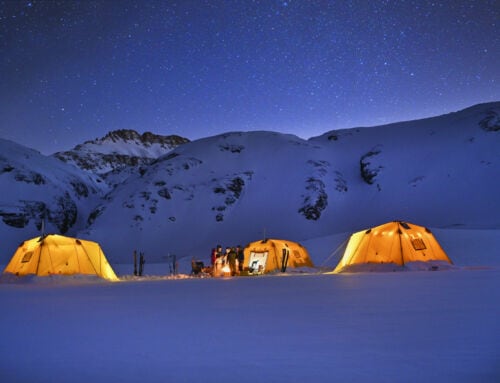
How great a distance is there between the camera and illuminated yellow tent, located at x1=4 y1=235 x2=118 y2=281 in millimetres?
20344

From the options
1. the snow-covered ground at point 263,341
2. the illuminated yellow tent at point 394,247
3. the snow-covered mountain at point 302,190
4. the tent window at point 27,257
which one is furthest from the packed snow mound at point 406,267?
the snow-covered mountain at point 302,190

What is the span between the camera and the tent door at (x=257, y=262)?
2628 centimetres

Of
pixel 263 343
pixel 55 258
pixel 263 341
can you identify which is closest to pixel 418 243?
pixel 55 258

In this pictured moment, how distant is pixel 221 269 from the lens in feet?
80.0

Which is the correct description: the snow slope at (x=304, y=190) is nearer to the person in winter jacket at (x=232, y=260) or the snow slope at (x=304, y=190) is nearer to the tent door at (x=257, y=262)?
the tent door at (x=257, y=262)

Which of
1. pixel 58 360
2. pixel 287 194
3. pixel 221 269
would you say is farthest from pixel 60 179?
pixel 58 360

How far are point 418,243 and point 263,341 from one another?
59.6 feet

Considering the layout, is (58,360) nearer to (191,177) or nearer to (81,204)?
(191,177)

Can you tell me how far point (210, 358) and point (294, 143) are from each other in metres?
85.0

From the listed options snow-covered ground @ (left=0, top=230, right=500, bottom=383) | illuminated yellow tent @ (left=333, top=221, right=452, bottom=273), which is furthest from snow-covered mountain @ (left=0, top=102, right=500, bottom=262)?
snow-covered ground @ (left=0, top=230, right=500, bottom=383)

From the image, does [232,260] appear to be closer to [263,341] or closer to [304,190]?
[263,341]

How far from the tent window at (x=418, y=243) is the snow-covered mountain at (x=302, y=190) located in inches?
1405

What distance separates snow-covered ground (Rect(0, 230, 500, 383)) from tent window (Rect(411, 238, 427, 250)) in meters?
13.1

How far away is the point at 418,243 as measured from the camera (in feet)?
70.0
